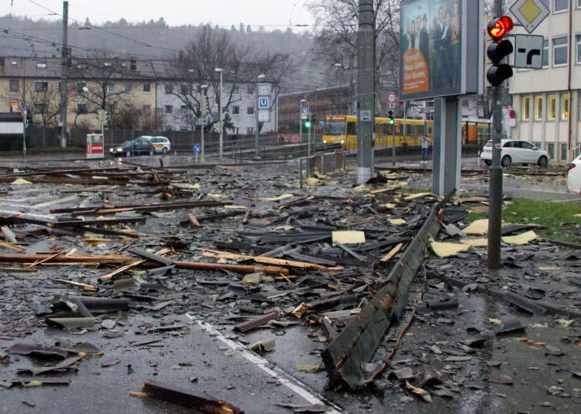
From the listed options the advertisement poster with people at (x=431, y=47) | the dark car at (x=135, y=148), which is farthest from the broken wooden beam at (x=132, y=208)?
the dark car at (x=135, y=148)

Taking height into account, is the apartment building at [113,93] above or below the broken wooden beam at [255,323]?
above

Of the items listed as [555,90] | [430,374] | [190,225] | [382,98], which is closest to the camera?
[430,374]

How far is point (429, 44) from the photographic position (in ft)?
74.9

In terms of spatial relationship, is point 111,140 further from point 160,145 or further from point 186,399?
point 186,399

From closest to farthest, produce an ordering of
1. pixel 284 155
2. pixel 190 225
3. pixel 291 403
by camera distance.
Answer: pixel 291 403
pixel 190 225
pixel 284 155

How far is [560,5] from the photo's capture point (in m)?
56.3

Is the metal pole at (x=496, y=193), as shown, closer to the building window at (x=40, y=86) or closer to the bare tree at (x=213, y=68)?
the bare tree at (x=213, y=68)

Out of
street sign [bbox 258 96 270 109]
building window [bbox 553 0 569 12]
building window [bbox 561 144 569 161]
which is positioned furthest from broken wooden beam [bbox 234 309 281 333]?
building window [bbox 553 0 569 12]

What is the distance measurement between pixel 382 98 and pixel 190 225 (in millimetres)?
83967

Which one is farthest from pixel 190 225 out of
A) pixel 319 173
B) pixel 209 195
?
pixel 319 173

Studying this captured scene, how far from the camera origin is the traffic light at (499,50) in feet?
35.1

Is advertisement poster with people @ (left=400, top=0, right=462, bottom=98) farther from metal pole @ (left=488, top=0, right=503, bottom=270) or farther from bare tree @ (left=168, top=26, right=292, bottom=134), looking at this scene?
bare tree @ (left=168, top=26, right=292, bottom=134)

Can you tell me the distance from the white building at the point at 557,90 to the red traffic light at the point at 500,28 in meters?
45.6

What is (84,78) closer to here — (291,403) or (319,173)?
(319,173)
